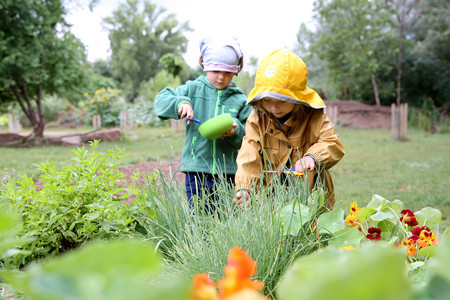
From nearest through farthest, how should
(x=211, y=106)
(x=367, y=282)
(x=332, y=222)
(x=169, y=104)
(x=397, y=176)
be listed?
(x=367, y=282) < (x=332, y=222) < (x=169, y=104) < (x=211, y=106) < (x=397, y=176)

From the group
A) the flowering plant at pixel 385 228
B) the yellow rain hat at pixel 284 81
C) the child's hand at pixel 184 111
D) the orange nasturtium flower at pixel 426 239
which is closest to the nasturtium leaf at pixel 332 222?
the flowering plant at pixel 385 228

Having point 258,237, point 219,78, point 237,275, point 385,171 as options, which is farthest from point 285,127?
point 385,171

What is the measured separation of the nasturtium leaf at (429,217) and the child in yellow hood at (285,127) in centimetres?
38

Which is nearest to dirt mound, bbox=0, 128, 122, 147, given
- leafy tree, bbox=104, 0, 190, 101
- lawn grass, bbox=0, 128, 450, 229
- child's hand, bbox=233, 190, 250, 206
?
lawn grass, bbox=0, 128, 450, 229

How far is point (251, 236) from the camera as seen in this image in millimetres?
1286

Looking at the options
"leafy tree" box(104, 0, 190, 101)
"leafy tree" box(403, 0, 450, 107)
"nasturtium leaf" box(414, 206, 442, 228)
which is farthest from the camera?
"leafy tree" box(104, 0, 190, 101)

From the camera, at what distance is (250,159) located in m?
1.87

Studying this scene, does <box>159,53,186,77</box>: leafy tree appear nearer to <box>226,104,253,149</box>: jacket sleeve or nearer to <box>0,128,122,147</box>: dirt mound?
<box>0,128,122,147</box>: dirt mound

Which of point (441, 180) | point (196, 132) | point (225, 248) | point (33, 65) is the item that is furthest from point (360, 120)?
point (225, 248)

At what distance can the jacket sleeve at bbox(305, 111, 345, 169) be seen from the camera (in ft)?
5.82

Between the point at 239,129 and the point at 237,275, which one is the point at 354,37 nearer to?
the point at 239,129

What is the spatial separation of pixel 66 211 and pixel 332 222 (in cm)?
99

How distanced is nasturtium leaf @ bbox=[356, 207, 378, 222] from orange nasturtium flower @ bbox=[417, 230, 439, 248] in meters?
0.20

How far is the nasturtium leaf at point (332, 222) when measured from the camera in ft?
4.53
